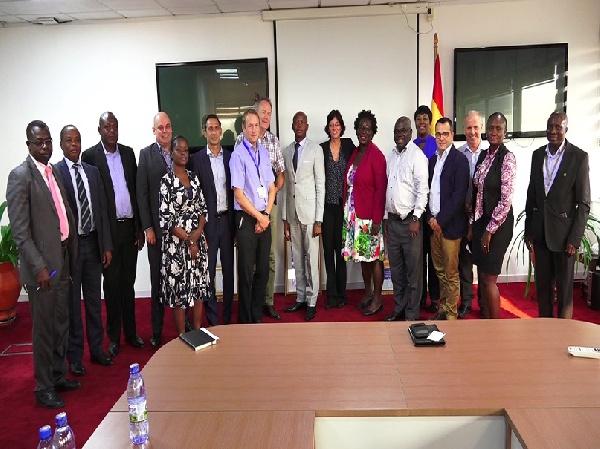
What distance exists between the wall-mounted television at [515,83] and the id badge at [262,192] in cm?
249

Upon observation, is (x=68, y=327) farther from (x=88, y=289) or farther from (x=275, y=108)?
(x=275, y=108)

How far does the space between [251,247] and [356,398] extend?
2.55 m

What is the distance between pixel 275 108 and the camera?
17.6ft

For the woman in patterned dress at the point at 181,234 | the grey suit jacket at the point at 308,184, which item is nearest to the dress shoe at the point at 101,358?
the woman in patterned dress at the point at 181,234

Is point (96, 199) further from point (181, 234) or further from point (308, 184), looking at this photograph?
point (308, 184)

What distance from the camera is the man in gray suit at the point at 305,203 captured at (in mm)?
4574

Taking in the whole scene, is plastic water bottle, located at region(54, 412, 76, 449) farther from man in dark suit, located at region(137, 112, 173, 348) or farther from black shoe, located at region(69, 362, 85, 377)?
man in dark suit, located at region(137, 112, 173, 348)

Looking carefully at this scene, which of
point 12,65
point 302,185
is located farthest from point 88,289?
point 12,65

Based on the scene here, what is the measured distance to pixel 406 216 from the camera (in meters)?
4.22

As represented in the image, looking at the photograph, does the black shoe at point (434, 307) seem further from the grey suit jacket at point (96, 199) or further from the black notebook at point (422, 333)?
the grey suit jacket at point (96, 199)

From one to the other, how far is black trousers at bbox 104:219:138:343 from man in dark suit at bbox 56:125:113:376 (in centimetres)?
17

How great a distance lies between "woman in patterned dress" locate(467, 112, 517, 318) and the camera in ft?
11.6

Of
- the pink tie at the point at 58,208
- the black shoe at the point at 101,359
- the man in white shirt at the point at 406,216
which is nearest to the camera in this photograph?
the pink tie at the point at 58,208

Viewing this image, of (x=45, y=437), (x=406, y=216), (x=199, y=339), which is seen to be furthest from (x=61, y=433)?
(x=406, y=216)
